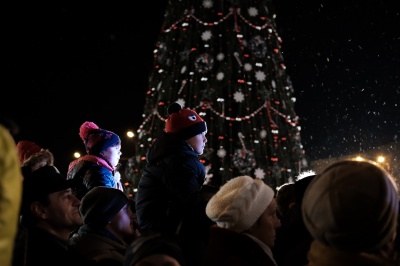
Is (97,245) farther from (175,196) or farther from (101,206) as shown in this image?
(175,196)

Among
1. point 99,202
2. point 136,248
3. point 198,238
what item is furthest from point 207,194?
point 136,248

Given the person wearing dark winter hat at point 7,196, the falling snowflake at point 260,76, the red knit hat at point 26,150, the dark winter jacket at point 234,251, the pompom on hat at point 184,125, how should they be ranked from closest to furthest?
the person wearing dark winter hat at point 7,196, the dark winter jacket at point 234,251, the pompom on hat at point 184,125, the red knit hat at point 26,150, the falling snowflake at point 260,76

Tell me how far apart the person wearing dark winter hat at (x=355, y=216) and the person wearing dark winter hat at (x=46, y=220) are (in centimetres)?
172

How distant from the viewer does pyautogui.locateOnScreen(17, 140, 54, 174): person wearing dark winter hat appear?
5621 millimetres

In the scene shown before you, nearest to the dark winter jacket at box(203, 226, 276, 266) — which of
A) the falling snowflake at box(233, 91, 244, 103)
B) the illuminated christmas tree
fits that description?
the illuminated christmas tree

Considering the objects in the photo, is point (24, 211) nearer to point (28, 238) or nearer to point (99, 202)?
point (28, 238)

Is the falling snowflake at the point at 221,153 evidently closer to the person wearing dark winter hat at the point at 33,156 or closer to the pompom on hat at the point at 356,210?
the person wearing dark winter hat at the point at 33,156

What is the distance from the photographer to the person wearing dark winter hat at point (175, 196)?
4.20 metres

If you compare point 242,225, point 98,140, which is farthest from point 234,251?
point 98,140

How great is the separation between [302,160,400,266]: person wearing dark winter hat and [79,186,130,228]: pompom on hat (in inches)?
86.8

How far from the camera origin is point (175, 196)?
4309mm

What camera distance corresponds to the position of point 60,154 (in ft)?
105

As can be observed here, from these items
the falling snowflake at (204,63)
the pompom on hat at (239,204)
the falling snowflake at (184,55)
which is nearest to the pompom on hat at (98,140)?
the pompom on hat at (239,204)

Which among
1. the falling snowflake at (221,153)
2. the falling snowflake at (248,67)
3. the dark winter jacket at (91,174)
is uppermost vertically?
the dark winter jacket at (91,174)
